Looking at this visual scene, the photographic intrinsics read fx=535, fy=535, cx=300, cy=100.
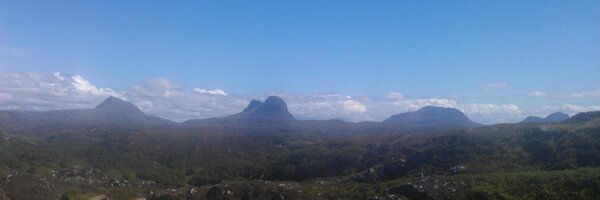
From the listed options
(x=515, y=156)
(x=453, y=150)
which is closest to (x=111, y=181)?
(x=453, y=150)

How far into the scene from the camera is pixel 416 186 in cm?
8738

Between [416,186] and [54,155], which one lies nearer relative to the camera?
[416,186]

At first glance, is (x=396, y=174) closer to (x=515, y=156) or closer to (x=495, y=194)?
(x=515, y=156)

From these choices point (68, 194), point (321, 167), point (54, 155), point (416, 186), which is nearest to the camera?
point (416, 186)

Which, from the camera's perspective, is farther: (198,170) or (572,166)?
(198,170)

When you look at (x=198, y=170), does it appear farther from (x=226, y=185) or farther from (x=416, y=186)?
(x=416, y=186)

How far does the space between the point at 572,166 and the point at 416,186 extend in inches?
1397

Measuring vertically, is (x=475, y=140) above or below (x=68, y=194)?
above

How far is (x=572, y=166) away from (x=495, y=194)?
98.2 feet

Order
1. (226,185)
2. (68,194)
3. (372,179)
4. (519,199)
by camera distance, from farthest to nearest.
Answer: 1. (372,179)
2. (68,194)
3. (226,185)
4. (519,199)

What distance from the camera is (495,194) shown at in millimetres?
81062

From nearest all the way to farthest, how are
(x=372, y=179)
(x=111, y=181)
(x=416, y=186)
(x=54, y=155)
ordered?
1. (x=416, y=186)
2. (x=372, y=179)
3. (x=111, y=181)
4. (x=54, y=155)

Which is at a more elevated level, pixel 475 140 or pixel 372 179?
pixel 475 140

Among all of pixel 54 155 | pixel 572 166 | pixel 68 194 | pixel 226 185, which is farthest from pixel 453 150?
pixel 54 155
